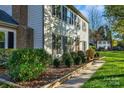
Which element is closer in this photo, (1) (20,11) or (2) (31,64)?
(2) (31,64)

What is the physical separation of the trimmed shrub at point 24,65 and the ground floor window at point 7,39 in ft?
24.2

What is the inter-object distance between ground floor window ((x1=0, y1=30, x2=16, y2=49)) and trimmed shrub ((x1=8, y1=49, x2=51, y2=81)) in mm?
7389

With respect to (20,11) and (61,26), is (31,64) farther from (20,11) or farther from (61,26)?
(61,26)

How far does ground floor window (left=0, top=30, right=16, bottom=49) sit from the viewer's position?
2061 cm

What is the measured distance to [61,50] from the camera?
26484 mm

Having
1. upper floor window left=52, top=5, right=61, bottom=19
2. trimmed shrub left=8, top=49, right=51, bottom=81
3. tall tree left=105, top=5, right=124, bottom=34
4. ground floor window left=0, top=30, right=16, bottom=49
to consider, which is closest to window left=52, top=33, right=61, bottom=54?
upper floor window left=52, top=5, right=61, bottom=19

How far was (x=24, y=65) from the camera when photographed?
12.7 meters

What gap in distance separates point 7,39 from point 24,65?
864 centimetres

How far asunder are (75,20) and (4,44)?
1411cm
